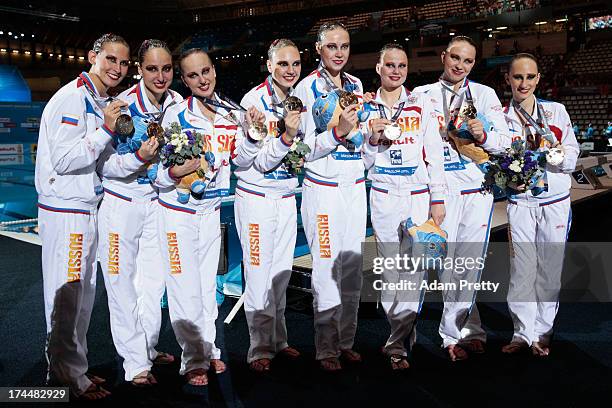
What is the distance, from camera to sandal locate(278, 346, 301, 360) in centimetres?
422

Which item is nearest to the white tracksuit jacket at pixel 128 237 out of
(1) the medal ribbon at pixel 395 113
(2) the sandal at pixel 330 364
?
(2) the sandal at pixel 330 364

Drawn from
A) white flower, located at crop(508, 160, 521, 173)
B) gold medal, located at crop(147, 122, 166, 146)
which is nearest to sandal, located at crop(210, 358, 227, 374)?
gold medal, located at crop(147, 122, 166, 146)

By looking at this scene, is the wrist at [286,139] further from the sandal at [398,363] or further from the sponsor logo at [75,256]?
the sandal at [398,363]

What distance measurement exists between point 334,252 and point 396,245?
0.43 m

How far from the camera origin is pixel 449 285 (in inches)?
168

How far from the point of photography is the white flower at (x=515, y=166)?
154 inches

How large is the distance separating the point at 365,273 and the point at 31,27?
1243 inches

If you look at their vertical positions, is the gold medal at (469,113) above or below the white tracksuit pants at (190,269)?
above

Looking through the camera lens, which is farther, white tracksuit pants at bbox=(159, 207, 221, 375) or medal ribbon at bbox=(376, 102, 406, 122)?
medal ribbon at bbox=(376, 102, 406, 122)

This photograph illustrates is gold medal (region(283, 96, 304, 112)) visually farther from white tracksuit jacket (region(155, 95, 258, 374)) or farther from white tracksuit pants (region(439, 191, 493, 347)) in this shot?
white tracksuit pants (region(439, 191, 493, 347))

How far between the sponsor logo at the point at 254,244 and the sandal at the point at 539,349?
2093 mm

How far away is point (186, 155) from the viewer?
134 inches

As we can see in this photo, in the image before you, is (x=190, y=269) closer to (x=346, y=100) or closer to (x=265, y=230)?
(x=265, y=230)

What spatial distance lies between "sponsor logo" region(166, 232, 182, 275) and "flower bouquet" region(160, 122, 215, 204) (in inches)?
9.5
